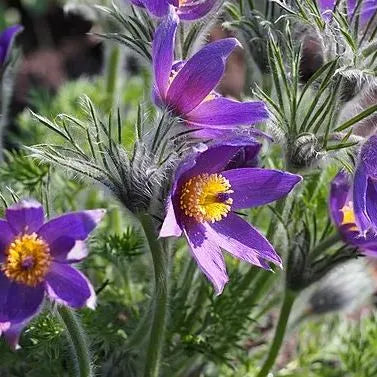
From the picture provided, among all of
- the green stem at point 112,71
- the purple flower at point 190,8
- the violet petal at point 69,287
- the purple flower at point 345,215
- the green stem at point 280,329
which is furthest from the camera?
the green stem at point 112,71

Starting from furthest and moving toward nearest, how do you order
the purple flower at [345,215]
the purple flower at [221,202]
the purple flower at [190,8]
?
the purple flower at [345,215], the purple flower at [190,8], the purple flower at [221,202]

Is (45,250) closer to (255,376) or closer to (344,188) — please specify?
(344,188)

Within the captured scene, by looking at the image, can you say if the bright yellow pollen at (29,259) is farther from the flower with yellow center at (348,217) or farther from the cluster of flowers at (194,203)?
the flower with yellow center at (348,217)

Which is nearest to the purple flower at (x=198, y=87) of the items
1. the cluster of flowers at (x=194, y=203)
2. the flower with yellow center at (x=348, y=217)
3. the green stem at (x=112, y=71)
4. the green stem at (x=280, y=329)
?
the cluster of flowers at (x=194, y=203)

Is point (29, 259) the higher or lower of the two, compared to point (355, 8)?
lower

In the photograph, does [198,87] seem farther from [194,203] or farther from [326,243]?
[326,243]

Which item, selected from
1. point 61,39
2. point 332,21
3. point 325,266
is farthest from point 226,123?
point 61,39

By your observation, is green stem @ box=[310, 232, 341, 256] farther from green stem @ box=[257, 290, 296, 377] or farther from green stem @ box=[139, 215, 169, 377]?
green stem @ box=[139, 215, 169, 377]

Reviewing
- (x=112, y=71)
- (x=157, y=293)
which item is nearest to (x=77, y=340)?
(x=157, y=293)

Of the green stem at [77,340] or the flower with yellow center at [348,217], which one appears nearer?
the green stem at [77,340]
